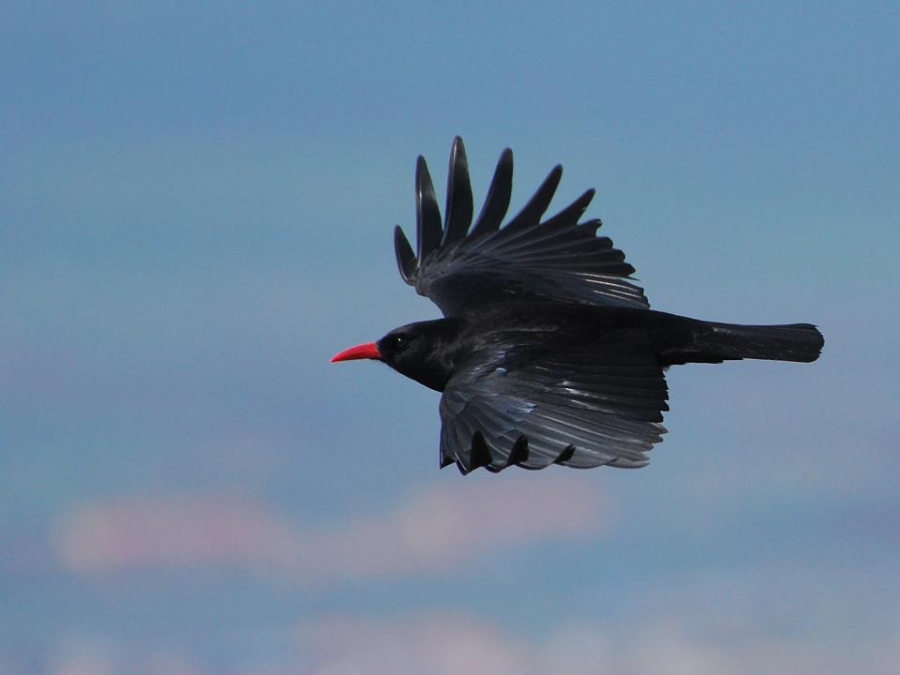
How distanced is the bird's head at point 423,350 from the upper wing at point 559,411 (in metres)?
0.95

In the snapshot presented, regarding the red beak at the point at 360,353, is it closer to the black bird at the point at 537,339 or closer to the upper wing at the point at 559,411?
the black bird at the point at 537,339

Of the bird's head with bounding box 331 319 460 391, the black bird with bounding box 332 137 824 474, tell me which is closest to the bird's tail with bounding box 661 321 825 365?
the black bird with bounding box 332 137 824 474

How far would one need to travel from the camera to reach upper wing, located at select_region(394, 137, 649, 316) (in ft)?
44.9

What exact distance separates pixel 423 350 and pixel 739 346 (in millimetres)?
2421

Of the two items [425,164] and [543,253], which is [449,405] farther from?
[425,164]

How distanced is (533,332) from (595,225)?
269 centimetres

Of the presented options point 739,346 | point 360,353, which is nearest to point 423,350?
point 360,353

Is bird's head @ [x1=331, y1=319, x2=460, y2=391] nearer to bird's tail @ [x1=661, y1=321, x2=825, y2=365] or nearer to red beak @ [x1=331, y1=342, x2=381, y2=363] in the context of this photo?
red beak @ [x1=331, y1=342, x2=381, y2=363]

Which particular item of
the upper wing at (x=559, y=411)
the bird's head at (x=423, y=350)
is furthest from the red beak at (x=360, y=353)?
the upper wing at (x=559, y=411)

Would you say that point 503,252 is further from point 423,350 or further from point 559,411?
point 559,411

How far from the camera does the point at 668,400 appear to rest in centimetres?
1129

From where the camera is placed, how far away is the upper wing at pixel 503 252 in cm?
1367

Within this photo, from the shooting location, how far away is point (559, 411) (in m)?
10.9

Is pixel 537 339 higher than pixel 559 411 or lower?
higher
